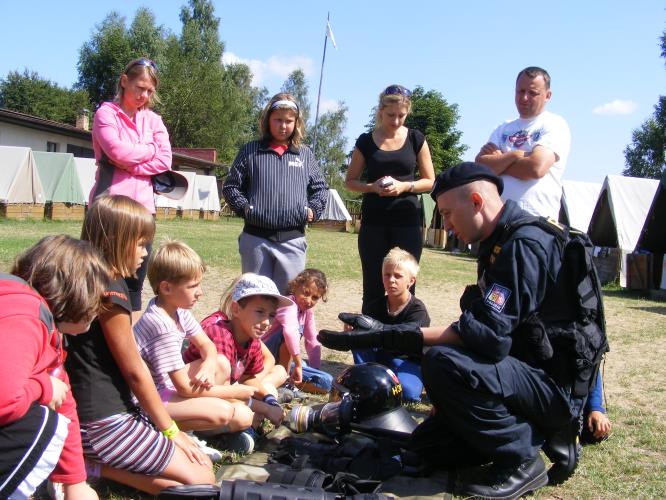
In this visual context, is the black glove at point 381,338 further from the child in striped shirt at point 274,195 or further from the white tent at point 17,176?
the white tent at point 17,176

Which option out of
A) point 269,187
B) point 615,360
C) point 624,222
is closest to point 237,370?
point 269,187

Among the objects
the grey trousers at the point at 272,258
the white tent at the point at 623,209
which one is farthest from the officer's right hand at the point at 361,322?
the white tent at the point at 623,209

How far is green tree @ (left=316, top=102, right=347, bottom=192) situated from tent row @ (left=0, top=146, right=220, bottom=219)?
3937 cm

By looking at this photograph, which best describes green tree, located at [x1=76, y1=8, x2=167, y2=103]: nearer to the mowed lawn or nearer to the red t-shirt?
the mowed lawn

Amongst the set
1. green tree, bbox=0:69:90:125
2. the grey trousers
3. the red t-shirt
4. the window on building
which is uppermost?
green tree, bbox=0:69:90:125

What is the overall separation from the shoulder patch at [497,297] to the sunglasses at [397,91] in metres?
2.65

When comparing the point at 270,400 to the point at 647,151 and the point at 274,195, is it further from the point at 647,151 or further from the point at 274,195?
the point at 647,151

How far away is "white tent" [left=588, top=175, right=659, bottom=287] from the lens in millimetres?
16234

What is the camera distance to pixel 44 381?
223 centimetres

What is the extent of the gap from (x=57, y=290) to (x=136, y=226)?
0.73 metres

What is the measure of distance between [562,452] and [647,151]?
69.1 m

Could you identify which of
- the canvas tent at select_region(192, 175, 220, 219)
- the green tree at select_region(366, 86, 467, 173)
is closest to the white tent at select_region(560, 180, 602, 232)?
the canvas tent at select_region(192, 175, 220, 219)

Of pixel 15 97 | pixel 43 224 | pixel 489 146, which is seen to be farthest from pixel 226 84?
pixel 489 146

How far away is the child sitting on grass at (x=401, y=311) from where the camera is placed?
15.8 ft
